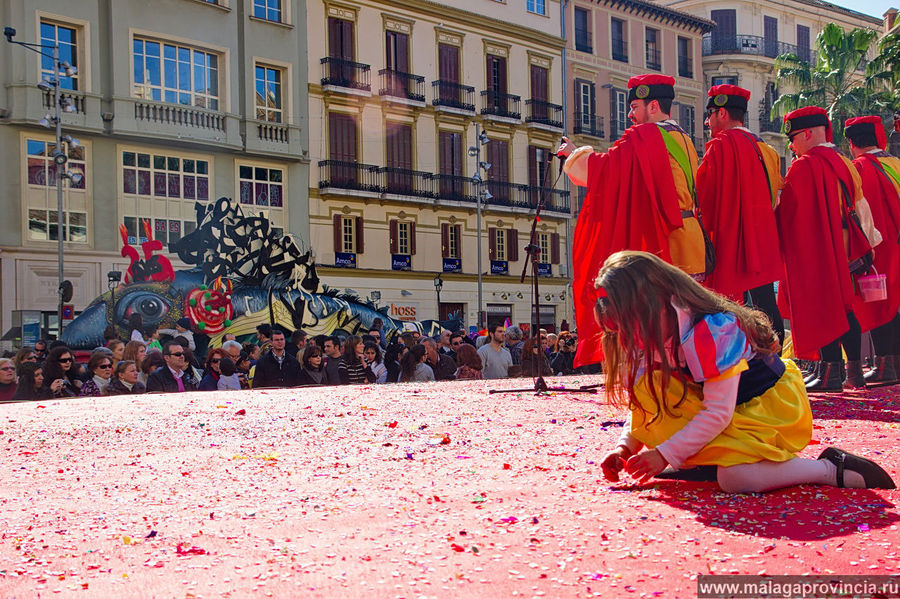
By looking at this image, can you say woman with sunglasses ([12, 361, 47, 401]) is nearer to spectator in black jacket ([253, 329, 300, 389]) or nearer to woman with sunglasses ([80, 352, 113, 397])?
woman with sunglasses ([80, 352, 113, 397])

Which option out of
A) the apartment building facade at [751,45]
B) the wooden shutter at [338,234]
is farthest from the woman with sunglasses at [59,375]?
the apartment building facade at [751,45]

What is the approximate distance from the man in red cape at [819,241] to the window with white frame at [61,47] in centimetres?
2289

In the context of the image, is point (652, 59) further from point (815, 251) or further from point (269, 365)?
point (815, 251)

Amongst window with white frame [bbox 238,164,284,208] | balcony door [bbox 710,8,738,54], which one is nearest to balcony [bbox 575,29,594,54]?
balcony door [bbox 710,8,738,54]

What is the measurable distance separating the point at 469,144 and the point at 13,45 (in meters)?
16.9

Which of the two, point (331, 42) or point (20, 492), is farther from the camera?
point (331, 42)

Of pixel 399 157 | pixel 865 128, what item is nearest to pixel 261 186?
pixel 399 157

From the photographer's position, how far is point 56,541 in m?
3.45

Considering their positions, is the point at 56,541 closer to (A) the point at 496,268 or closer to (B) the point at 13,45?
(B) the point at 13,45

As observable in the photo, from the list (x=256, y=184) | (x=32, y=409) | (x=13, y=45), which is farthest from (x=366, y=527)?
(x=256, y=184)

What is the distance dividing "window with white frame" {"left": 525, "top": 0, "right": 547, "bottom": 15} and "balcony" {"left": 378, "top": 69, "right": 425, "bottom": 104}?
6718mm

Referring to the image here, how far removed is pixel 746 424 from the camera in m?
3.71

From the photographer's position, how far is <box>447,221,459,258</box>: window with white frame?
37.2 m

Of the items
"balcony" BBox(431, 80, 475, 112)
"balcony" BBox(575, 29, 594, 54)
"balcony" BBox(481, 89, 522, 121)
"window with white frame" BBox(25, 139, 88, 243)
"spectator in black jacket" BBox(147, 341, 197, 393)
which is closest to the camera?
"spectator in black jacket" BBox(147, 341, 197, 393)
